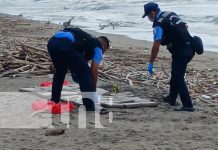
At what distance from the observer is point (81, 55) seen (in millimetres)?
7805

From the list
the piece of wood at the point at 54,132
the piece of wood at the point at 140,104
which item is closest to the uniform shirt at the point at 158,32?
the piece of wood at the point at 140,104

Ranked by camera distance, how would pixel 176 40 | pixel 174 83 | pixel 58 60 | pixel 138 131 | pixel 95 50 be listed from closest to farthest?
1. pixel 138 131
2. pixel 95 50
3. pixel 58 60
4. pixel 176 40
5. pixel 174 83

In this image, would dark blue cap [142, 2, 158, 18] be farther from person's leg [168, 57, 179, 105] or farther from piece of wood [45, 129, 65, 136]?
piece of wood [45, 129, 65, 136]

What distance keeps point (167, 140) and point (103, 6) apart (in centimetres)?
3627

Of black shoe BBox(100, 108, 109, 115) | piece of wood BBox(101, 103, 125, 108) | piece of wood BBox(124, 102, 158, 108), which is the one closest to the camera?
black shoe BBox(100, 108, 109, 115)

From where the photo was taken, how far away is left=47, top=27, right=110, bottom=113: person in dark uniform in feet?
25.3

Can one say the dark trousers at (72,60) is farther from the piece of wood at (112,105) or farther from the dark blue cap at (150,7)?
the dark blue cap at (150,7)

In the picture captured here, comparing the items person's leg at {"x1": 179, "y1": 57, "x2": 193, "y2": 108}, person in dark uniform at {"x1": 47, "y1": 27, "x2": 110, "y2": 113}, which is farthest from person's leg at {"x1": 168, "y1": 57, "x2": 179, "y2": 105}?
person in dark uniform at {"x1": 47, "y1": 27, "x2": 110, "y2": 113}

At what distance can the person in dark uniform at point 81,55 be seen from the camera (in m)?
7.71

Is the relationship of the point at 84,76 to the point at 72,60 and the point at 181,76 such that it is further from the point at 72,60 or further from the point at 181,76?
the point at 181,76

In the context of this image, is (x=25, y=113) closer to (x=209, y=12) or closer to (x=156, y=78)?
(x=156, y=78)

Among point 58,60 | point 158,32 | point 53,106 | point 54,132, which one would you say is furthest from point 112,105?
point 54,132

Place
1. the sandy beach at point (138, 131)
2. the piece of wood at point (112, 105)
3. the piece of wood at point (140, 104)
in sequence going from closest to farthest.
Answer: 1. the sandy beach at point (138, 131)
2. the piece of wood at point (112, 105)
3. the piece of wood at point (140, 104)

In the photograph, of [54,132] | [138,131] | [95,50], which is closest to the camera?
[54,132]
